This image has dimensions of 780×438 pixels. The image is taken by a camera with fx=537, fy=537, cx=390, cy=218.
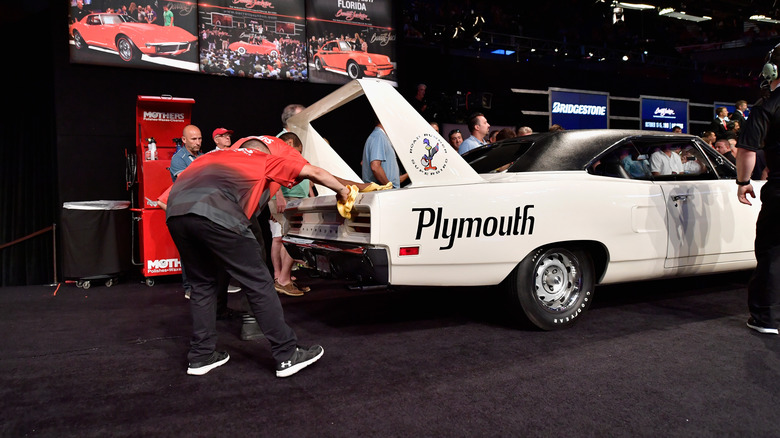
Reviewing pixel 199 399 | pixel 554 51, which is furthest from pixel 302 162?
pixel 554 51

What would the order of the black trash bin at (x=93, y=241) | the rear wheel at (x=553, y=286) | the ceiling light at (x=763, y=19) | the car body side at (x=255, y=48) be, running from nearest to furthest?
the rear wheel at (x=553, y=286) → the black trash bin at (x=93, y=241) → the car body side at (x=255, y=48) → the ceiling light at (x=763, y=19)

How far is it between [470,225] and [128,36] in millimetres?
5554

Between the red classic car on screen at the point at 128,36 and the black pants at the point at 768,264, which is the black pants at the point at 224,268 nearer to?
the black pants at the point at 768,264

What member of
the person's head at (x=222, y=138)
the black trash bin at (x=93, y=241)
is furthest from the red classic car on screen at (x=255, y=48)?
the black trash bin at (x=93, y=241)

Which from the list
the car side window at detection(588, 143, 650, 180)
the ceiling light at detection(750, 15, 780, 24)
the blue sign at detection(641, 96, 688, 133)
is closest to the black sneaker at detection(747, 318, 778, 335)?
the car side window at detection(588, 143, 650, 180)

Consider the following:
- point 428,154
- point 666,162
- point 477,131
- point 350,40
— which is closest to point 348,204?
point 428,154

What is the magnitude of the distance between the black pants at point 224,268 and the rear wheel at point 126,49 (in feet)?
15.7

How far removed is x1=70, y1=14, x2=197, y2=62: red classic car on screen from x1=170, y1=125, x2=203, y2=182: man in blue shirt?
1661 mm

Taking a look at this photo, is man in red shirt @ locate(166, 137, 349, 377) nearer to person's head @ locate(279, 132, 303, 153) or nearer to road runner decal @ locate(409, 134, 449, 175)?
road runner decal @ locate(409, 134, 449, 175)

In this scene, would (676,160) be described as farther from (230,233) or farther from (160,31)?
(160,31)

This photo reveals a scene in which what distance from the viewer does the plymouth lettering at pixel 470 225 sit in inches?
122

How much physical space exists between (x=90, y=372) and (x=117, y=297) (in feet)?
8.97

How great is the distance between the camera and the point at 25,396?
266 cm

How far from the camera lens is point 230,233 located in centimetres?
278
